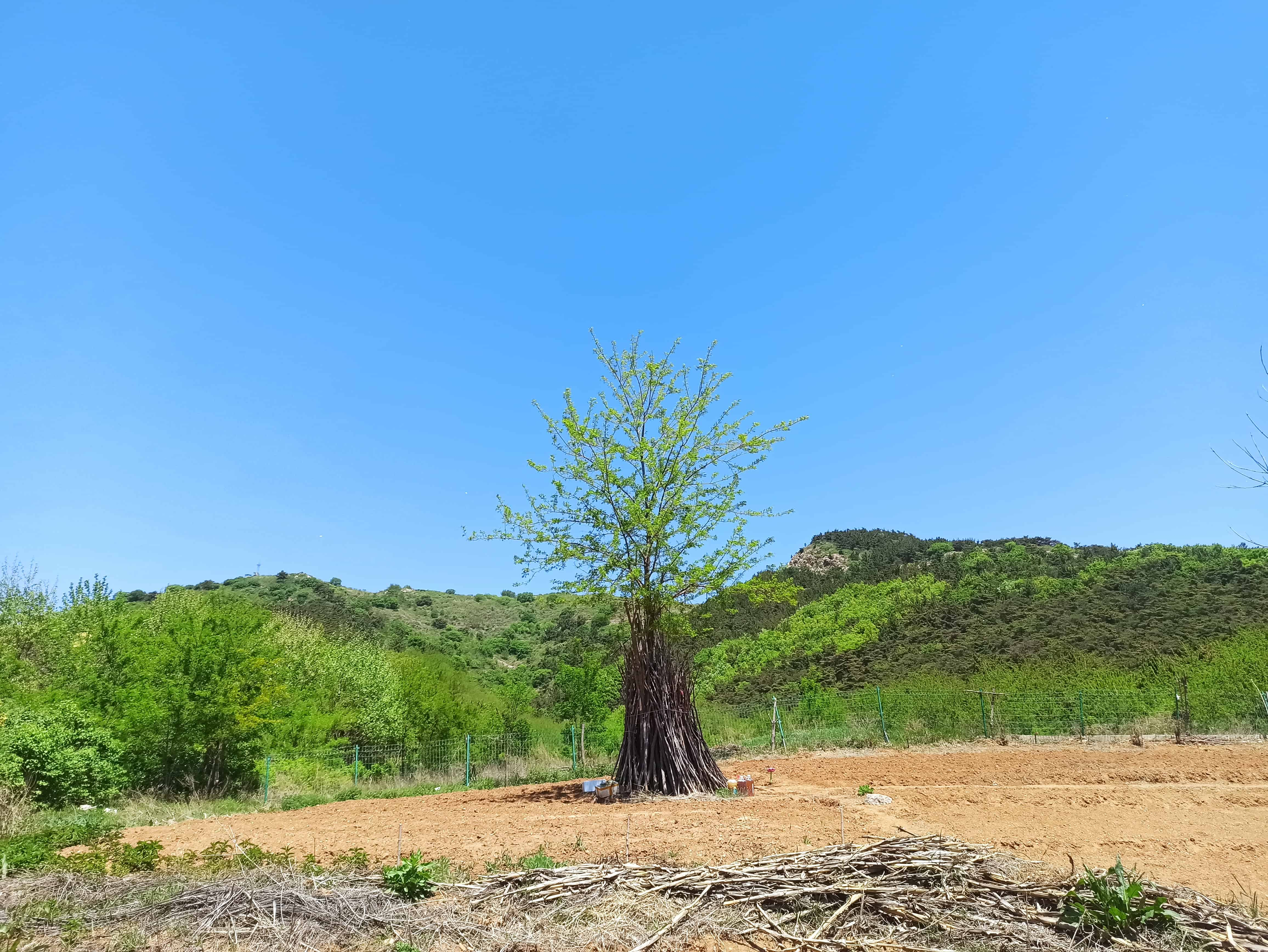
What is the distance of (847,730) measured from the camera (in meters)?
18.5

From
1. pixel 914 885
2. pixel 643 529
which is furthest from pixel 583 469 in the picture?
pixel 914 885

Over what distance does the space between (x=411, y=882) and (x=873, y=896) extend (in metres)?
3.07

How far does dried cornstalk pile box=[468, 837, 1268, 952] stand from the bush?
11.4 m

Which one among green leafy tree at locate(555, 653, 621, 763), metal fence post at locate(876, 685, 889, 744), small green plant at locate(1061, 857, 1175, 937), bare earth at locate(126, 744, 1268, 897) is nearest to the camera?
small green plant at locate(1061, 857, 1175, 937)

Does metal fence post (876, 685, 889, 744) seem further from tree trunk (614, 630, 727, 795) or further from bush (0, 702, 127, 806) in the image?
bush (0, 702, 127, 806)

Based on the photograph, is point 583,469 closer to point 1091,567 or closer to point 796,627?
point 796,627

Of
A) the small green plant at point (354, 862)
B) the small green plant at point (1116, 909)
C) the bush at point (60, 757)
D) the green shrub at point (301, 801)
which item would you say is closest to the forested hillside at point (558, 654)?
the bush at point (60, 757)

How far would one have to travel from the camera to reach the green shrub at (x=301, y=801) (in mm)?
14047

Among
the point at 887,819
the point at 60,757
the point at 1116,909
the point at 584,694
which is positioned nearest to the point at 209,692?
the point at 60,757

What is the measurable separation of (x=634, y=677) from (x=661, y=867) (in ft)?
21.9

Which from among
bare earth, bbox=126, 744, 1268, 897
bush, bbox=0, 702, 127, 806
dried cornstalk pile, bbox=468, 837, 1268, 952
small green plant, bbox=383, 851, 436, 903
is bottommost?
bare earth, bbox=126, 744, 1268, 897

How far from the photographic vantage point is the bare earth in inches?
255

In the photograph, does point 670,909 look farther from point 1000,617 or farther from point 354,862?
point 1000,617

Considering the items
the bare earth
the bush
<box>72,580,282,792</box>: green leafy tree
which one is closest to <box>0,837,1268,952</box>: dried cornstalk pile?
the bare earth
